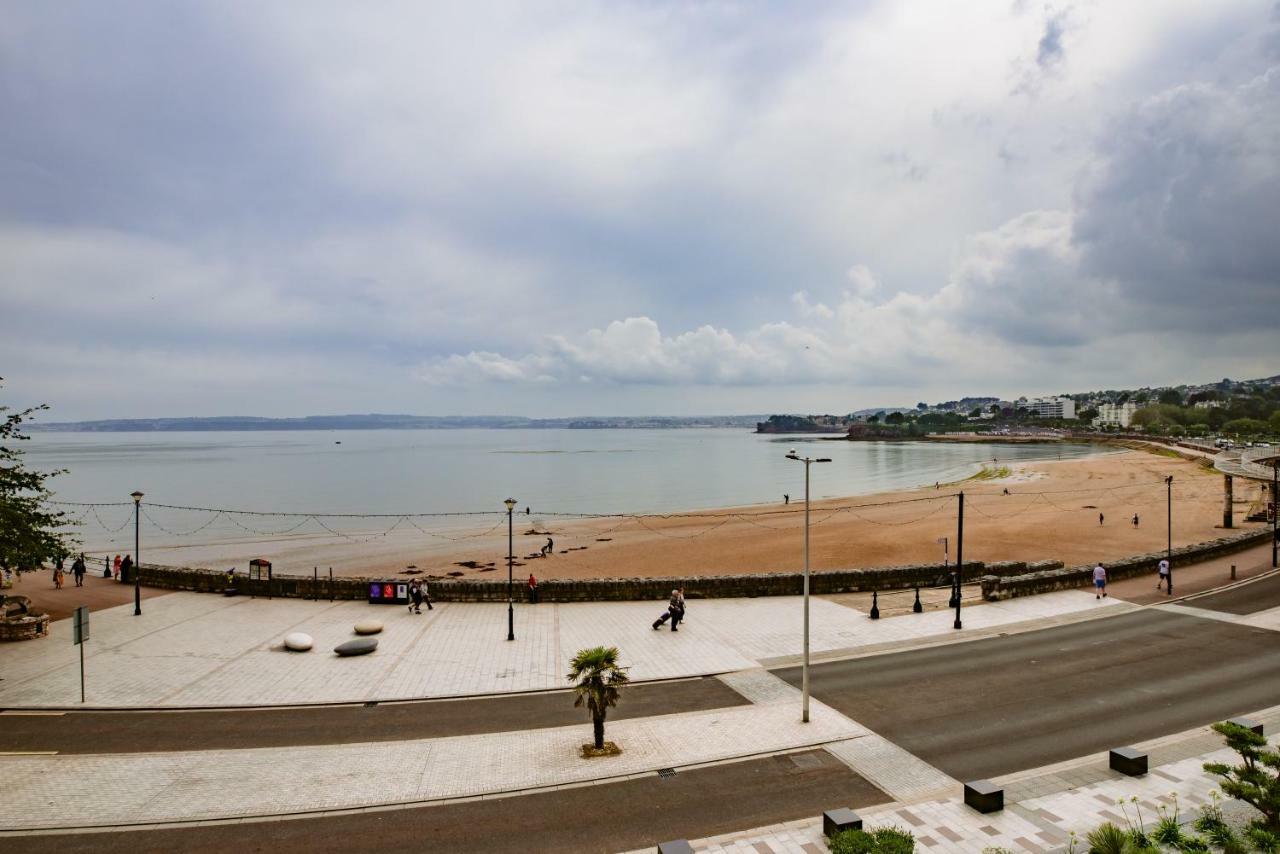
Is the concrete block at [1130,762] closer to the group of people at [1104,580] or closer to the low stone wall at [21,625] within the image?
the group of people at [1104,580]

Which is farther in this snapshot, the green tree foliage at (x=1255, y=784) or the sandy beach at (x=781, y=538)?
the sandy beach at (x=781, y=538)

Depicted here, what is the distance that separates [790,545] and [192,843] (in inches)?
1621

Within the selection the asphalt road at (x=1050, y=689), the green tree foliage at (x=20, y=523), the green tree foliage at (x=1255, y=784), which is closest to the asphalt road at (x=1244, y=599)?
the asphalt road at (x=1050, y=689)

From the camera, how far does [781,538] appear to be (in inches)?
2009

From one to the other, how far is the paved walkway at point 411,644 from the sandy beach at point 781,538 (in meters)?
14.7

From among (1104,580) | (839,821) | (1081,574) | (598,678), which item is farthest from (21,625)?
(1081,574)

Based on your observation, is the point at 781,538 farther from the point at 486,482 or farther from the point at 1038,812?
the point at 486,482

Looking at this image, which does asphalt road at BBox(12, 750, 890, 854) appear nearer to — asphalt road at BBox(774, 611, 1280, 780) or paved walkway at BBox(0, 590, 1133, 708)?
asphalt road at BBox(774, 611, 1280, 780)

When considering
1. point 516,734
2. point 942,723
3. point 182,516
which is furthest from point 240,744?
point 182,516

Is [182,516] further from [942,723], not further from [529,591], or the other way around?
[942,723]

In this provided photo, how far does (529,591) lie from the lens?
26.9m

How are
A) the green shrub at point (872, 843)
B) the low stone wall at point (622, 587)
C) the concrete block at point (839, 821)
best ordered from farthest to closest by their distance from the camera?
the low stone wall at point (622, 587)
the concrete block at point (839, 821)
the green shrub at point (872, 843)

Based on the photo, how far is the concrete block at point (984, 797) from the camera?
11094 mm

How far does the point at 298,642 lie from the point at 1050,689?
21.6 meters
